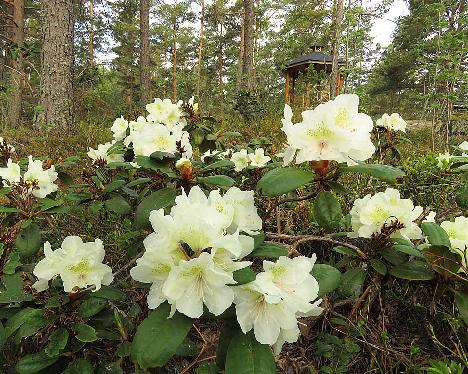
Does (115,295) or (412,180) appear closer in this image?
(115,295)

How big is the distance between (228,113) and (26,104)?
663 inches

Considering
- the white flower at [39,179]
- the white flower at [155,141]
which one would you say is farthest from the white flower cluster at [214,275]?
the white flower at [39,179]

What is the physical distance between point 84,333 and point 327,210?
86cm

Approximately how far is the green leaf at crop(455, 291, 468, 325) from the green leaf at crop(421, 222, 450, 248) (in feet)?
0.53

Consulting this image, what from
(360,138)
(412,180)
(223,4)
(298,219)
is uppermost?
(223,4)

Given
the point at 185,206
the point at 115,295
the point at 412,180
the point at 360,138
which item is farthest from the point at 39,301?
the point at 412,180

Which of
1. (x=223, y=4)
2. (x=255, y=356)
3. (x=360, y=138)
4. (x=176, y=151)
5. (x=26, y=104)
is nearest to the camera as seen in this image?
(x=255, y=356)

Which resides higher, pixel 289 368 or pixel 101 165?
pixel 101 165

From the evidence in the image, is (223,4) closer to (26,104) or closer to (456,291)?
(26,104)

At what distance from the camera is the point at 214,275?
0.83 m

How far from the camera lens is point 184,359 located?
155 cm

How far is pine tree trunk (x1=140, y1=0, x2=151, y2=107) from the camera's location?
35.8 ft

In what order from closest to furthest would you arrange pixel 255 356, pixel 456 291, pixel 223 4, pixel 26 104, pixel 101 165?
pixel 255 356 < pixel 456 291 < pixel 101 165 < pixel 26 104 < pixel 223 4

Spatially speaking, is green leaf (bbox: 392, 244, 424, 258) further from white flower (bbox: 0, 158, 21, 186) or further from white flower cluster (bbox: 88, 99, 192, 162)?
white flower (bbox: 0, 158, 21, 186)
